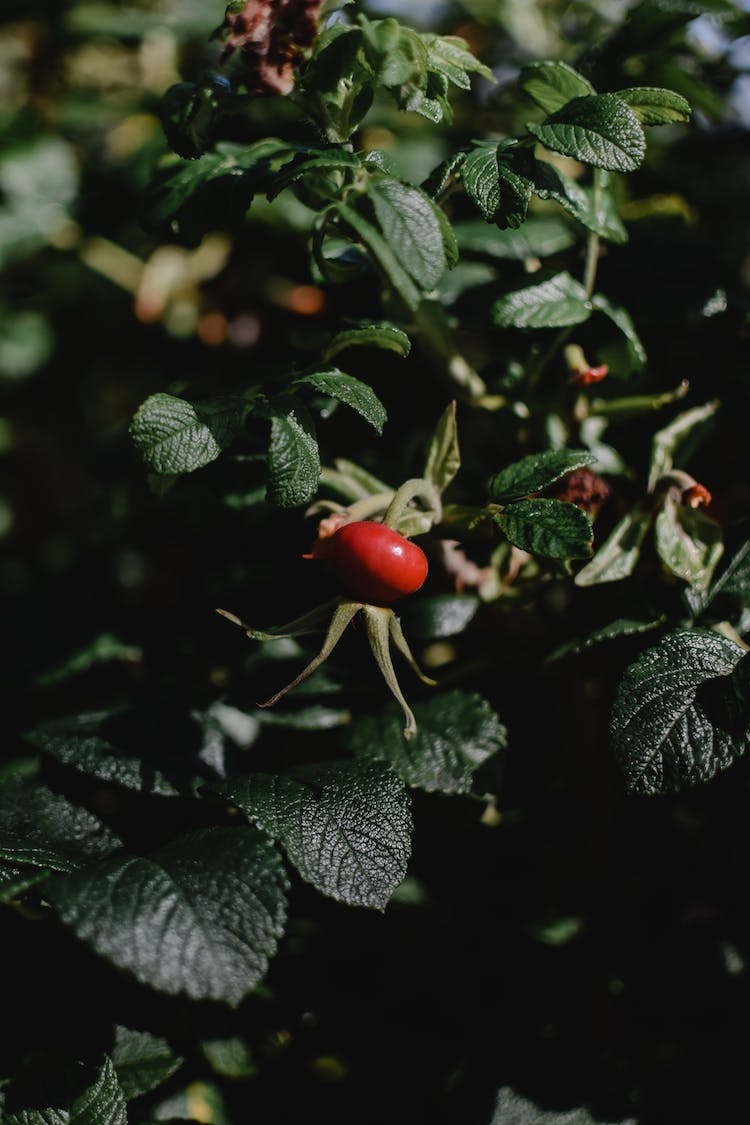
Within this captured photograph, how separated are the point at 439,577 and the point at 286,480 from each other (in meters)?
0.30

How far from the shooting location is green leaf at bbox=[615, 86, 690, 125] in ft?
2.31

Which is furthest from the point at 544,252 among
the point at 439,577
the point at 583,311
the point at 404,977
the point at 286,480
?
the point at 404,977

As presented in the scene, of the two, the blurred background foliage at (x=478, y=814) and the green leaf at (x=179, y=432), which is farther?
the blurred background foliage at (x=478, y=814)

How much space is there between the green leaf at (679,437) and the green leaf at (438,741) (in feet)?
0.84

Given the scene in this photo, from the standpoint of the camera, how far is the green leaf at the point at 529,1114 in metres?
0.77

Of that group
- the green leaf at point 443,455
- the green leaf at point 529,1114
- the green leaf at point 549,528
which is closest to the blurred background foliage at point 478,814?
the green leaf at point 529,1114

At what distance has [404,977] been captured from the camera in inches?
35.2

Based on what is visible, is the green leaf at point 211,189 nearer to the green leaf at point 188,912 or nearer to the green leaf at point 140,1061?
the green leaf at point 188,912

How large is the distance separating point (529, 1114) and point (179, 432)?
633 millimetres

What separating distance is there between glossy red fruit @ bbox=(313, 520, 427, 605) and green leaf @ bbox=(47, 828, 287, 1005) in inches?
7.7

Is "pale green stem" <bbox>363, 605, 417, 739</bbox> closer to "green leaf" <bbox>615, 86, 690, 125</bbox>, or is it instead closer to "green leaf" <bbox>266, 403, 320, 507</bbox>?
"green leaf" <bbox>266, 403, 320, 507</bbox>

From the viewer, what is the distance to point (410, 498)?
2.39 feet

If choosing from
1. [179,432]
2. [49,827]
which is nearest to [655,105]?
[179,432]

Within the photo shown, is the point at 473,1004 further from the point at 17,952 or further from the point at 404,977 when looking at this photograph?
the point at 17,952
